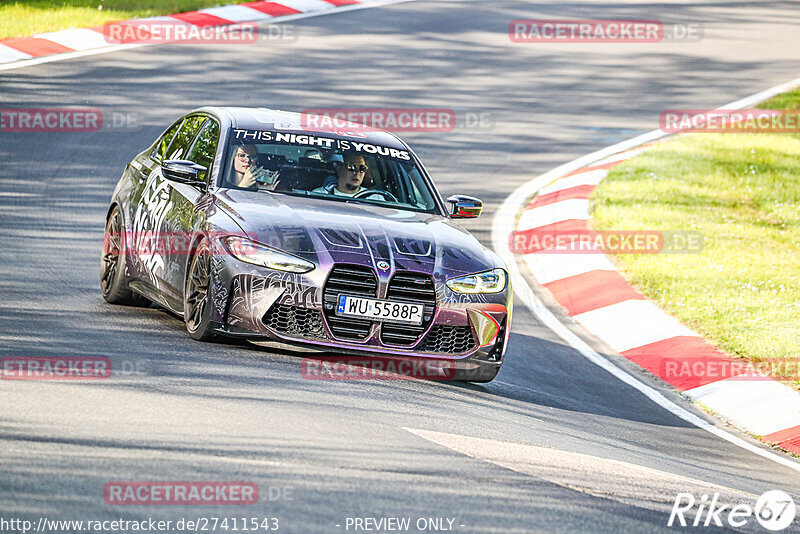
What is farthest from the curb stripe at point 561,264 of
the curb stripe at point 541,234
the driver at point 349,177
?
the driver at point 349,177

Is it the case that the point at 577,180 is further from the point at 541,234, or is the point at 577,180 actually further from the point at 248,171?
the point at 248,171

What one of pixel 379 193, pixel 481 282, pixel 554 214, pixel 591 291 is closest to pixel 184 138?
pixel 379 193

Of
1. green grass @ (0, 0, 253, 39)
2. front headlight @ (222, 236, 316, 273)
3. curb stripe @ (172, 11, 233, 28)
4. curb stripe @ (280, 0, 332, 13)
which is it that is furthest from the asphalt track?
curb stripe @ (280, 0, 332, 13)

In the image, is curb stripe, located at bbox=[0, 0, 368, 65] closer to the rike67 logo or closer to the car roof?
the car roof

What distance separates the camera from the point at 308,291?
7.77 metres

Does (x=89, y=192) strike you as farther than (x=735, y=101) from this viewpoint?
No

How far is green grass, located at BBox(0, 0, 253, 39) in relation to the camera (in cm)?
2014

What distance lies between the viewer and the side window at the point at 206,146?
363 inches

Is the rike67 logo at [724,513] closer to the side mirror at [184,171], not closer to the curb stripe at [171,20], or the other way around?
the side mirror at [184,171]

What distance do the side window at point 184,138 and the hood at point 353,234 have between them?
1203mm

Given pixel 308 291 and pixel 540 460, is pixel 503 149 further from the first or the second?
pixel 540 460

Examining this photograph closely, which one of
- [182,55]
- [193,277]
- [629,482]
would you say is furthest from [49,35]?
[629,482]

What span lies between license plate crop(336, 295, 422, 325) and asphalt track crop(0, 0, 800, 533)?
41cm

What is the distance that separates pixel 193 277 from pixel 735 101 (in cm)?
1416
